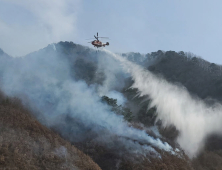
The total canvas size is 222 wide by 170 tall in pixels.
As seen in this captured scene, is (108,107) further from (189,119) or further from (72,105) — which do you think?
(189,119)

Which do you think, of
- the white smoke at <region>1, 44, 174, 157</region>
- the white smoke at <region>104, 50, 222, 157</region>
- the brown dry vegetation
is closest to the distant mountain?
the white smoke at <region>1, 44, 174, 157</region>

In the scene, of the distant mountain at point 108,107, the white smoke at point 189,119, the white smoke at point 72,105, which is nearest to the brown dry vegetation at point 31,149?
the distant mountain at point 108,107

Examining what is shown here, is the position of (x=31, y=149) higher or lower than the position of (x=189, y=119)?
lower

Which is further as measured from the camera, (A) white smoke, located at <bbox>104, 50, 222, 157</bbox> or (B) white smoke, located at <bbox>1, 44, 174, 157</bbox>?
(A) white smoke, located at <bbox>104, 50, 222, 157</bbox>

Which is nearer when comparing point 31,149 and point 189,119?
point 31,149

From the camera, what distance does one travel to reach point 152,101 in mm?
63438

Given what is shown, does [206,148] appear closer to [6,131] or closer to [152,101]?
[152,101]

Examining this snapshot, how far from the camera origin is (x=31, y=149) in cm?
2625

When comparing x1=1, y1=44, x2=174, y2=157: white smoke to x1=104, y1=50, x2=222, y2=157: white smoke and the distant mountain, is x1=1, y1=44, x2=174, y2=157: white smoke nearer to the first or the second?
the distant mountain

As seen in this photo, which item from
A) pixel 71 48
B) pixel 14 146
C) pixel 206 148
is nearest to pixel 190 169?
pixel 206 148

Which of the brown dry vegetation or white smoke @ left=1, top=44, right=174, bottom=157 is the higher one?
white smoke @ left=1, top=44, right=174, bottom=157

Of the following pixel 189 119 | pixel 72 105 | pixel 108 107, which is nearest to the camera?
pixel 108 107

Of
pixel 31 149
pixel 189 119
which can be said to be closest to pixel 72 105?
pixel 31 149

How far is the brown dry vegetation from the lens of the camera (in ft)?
78.3
